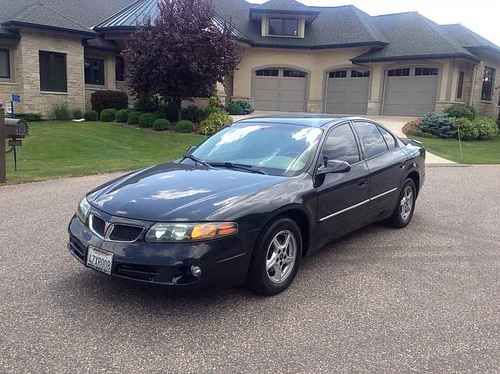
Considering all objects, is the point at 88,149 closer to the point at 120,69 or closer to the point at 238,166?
the point at 238,166

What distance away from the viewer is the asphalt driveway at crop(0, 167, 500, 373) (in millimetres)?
3205

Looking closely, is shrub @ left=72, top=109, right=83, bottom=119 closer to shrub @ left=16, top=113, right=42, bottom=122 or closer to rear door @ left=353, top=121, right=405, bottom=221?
shrub @ left=16, top=113, right=42, bottom=122

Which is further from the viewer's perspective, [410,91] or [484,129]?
[410,91]

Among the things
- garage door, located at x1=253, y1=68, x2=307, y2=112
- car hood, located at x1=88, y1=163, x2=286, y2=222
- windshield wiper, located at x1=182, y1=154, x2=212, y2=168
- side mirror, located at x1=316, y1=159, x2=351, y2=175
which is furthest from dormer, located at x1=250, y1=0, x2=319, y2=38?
car hood, located at x1=88, y1=163, x2=286, y2=222

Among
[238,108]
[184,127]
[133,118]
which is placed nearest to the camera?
[184,127]

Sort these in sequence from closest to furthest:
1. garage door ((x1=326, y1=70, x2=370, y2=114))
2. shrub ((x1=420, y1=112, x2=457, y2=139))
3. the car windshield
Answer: the car windshield, shrub ((x1=420, y1=112, x2=457, y2=139)), garage door ((x1=326, y1=70, x2=370, y2=114))

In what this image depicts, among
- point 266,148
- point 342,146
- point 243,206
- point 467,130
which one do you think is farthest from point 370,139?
point 467,130

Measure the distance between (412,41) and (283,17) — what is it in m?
7.86

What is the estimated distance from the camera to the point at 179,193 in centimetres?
404

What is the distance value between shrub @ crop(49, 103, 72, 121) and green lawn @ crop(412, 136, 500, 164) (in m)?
16.4

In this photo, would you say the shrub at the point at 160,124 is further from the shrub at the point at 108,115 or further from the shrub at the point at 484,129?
the shrub at the point at 484,129

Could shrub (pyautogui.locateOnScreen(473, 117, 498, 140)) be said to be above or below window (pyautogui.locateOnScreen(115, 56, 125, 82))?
below

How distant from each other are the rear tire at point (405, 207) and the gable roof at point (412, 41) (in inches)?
793

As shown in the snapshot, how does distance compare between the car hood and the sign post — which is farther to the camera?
the sign post
